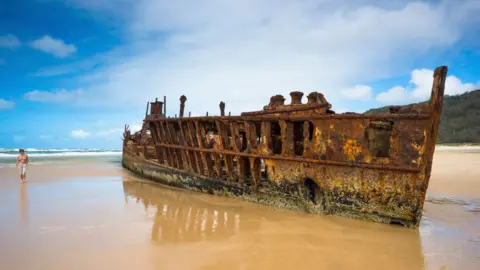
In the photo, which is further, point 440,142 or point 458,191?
point 440,142

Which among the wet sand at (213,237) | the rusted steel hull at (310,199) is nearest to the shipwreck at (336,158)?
the rusted steel hull at (310,199)

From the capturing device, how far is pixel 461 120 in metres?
47.0

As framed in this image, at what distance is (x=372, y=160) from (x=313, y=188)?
1260 millimetres

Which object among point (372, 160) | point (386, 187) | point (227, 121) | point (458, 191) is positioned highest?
point (227, 121)

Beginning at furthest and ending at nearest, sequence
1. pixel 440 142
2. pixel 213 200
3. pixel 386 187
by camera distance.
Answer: pixel 440 142 < pixel 213 200 < pixel 386 187

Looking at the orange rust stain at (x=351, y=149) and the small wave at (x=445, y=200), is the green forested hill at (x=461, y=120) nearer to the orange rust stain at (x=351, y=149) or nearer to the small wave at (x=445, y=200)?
the small wave at (x=445, y=200)

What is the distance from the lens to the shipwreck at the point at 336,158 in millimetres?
4887

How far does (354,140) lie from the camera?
17.6ft

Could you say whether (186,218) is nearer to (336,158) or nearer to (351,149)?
(336,158)

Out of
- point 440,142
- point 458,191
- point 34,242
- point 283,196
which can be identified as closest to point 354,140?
point 283,196

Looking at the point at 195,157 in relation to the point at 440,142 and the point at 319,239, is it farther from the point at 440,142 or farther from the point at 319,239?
the point at 440,142

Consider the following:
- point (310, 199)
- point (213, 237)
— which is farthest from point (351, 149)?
point (213, 237)

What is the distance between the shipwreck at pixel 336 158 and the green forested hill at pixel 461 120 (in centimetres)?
4447

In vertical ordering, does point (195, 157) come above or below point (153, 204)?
above
